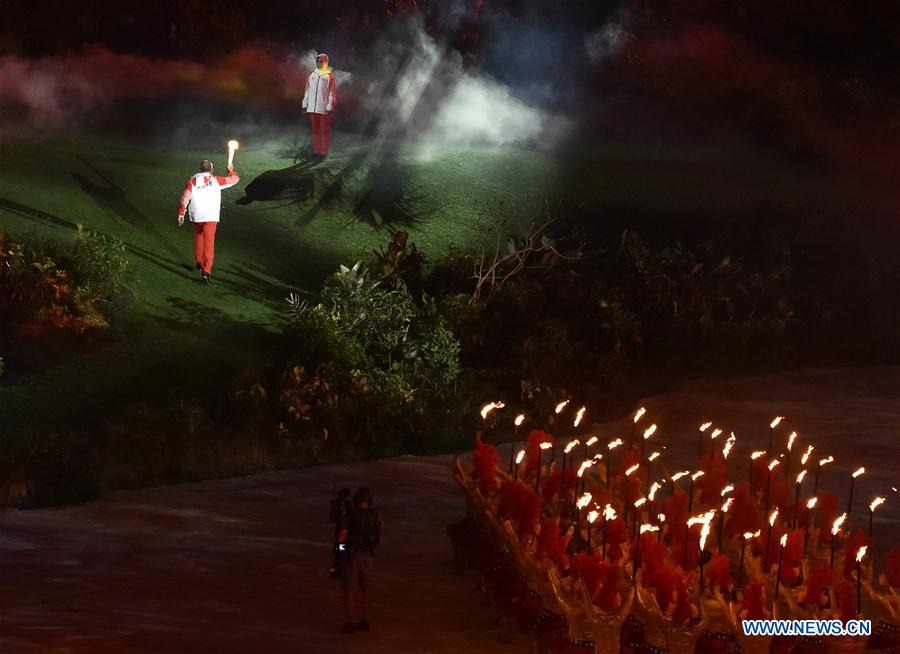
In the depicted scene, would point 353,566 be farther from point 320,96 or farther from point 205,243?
point 320,96

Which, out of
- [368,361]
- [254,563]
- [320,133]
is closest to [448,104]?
[320,133]

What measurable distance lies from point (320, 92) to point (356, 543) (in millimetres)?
14756

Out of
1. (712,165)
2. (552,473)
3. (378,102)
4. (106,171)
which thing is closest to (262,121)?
(378,102)

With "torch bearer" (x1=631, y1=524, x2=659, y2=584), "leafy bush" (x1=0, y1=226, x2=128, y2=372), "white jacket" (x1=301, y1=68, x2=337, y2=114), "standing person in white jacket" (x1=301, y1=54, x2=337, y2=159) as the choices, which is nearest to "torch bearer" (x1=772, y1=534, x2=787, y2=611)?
"torch bearer" (x1=631, y1=524, x2=659, y2=584)

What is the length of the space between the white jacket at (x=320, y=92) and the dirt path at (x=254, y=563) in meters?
7.34

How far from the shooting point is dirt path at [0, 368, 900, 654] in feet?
35.4

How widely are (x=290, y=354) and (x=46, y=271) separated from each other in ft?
9.34

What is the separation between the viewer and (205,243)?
20.6 metres

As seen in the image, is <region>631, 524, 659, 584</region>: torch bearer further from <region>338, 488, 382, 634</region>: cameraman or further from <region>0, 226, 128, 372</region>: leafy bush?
<region>0, 226, 128, 372</region>: leafy bush

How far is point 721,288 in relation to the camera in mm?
24500

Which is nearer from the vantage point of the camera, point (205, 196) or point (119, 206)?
point (205, 196)

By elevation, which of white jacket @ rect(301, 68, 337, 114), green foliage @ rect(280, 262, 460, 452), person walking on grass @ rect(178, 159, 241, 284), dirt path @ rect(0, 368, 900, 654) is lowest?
dirt path @ rect(0, 368, 900, 654)

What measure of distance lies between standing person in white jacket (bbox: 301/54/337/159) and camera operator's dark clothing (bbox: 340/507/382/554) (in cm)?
1421

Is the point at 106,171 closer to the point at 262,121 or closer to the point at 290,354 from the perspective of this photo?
the point at 262,121
